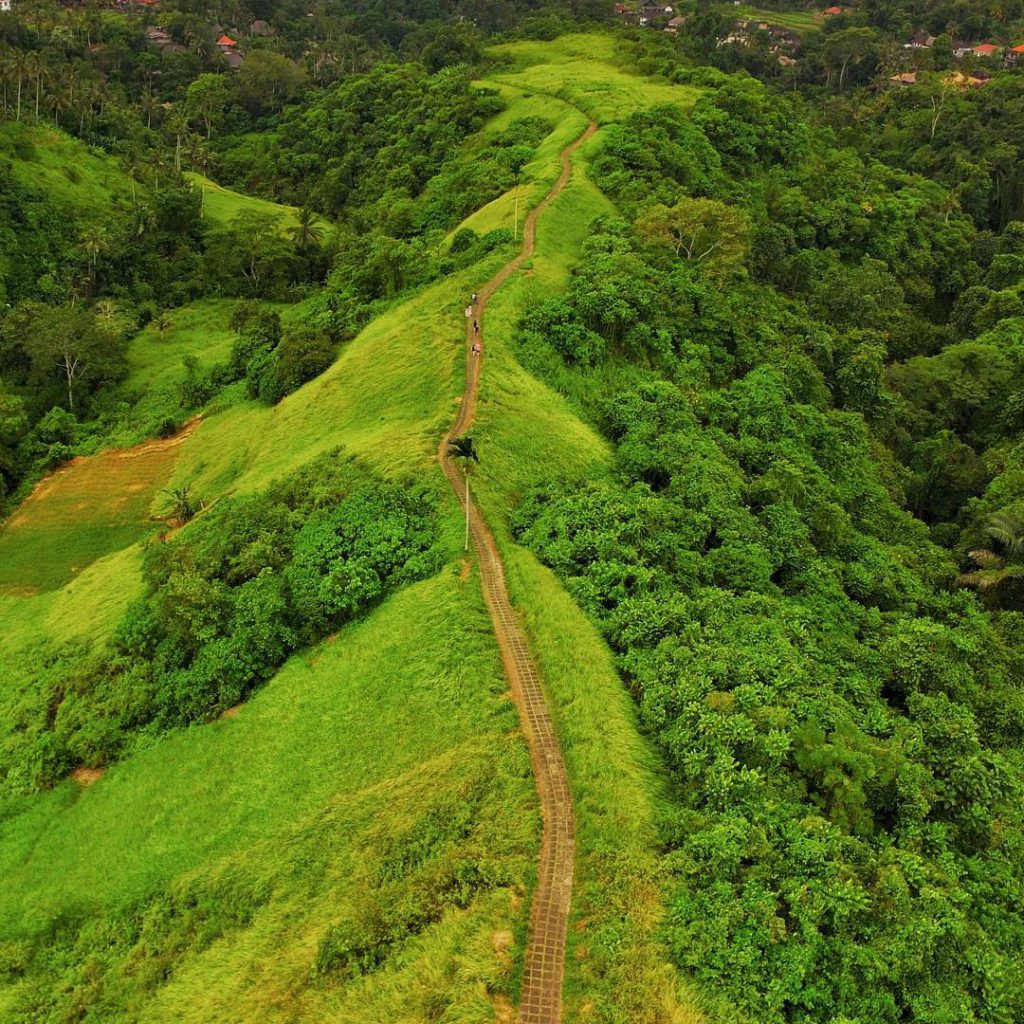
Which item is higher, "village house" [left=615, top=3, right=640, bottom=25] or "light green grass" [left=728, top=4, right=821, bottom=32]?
"light green grass" [left=728, top=4, right=821, bottom=32]

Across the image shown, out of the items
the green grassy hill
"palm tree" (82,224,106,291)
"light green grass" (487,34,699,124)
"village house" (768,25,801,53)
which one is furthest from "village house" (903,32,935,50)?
the green grassy hill

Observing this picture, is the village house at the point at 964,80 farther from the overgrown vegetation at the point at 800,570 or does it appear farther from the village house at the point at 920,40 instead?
the overgrown vegetation at the point at 800,570

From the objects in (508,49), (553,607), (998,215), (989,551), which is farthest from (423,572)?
(508,49)

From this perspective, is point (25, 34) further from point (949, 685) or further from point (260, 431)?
point (949, 685)

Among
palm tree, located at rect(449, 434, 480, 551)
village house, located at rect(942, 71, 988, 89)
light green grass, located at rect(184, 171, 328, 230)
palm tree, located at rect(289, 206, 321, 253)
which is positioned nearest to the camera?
palm tree, located at rect(449, 434, 480, 551)

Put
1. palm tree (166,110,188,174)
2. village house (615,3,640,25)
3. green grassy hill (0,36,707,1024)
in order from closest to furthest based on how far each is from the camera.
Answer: green grassy hill (0,36,707,1024)
palm tree (166,110,188,174)
village house (615,3,640,25)

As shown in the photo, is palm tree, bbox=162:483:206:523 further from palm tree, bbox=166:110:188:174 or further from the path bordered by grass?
palm tree, bbox=166:110:188:174

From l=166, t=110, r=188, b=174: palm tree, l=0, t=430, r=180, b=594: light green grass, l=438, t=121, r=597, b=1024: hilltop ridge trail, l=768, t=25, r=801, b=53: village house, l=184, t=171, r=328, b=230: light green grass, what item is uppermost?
l=768, t=25, r=801, b=53: village house
